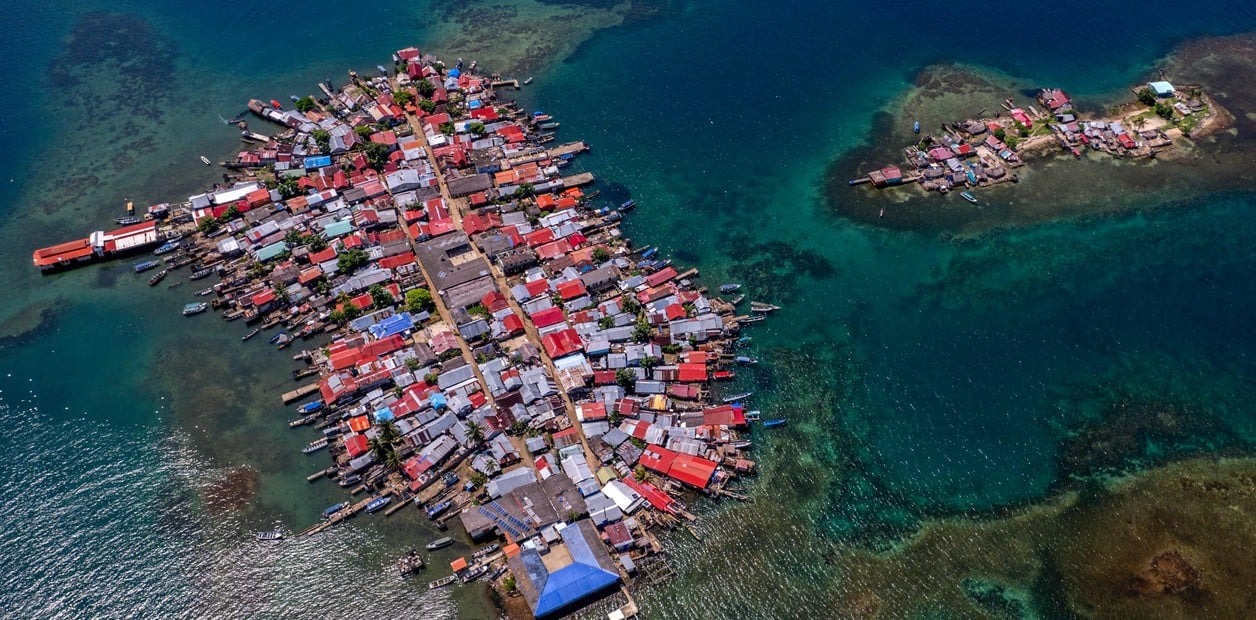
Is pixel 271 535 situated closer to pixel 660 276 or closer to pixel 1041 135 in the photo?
pixel 660 276

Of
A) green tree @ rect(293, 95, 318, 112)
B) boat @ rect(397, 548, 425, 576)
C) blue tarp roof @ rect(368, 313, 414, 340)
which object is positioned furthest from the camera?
green tree @ rect(293, 95, 318, 112)

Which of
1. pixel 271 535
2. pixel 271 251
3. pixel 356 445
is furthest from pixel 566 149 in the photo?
pixel 271 535

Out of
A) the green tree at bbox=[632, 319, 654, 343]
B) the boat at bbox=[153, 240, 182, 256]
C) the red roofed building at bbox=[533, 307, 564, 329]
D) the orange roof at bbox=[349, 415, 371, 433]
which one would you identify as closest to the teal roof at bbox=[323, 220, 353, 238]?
the boat at bbox=[153, 240, 182, 256]

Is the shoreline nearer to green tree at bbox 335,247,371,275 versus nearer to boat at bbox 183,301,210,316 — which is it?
green tree at bbox 335,247,371,275

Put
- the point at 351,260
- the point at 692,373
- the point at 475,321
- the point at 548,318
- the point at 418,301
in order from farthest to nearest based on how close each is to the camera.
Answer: the point at 351,260, the point at 418,301, the point at 548,318, the point at 475,321, the point at 692,373

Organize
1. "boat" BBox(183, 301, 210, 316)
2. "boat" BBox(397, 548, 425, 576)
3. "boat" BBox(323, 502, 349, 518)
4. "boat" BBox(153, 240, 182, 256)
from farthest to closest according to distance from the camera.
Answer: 1. "boat" BBox(153, 240, 182, 256)
2. "boat" BBox(183, 301, 210, 316)
3. "boat" BBox(323, 502, 349, 518)
4. "boat" BBox(397, 548, 425, 576)

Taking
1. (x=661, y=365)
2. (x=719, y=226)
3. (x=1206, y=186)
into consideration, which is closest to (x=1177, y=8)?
(x=1206, y=186)

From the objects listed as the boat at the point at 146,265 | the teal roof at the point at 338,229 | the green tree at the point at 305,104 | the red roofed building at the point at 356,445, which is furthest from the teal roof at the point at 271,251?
the green tree at the point at 305,104
